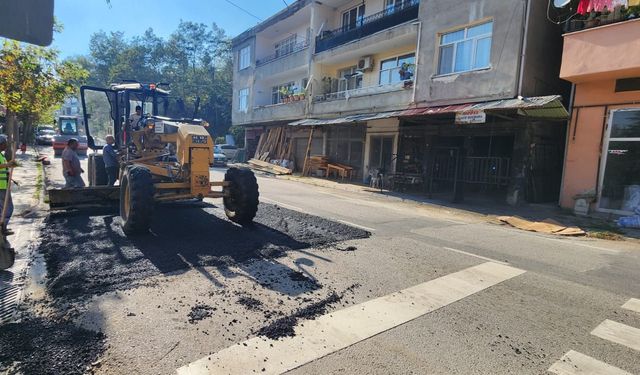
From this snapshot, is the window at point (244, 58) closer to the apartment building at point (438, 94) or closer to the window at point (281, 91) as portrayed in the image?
the window at point (281, 91)

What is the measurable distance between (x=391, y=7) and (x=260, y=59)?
47.5 ft

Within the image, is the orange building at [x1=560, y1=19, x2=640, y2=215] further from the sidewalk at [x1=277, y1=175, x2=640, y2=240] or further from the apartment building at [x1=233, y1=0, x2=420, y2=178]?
the apartment building at [x1=233, y1=0, x2=420, y2=178]

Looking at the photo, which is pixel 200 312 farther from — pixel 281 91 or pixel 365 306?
pixel 281 91

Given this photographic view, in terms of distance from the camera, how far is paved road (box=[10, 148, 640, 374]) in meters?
Result: 3.10

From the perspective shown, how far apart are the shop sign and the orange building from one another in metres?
2.57

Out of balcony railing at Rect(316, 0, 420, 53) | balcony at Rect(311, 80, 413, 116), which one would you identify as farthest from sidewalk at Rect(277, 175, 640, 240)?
balcony railing at Rect(316, 0, 420, 53)

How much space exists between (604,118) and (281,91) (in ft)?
63.2

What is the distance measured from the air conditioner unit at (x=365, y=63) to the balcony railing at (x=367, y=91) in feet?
4.35

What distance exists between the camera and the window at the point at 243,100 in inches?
1214

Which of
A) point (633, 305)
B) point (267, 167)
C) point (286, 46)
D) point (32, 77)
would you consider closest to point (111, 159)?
point (32, 77)

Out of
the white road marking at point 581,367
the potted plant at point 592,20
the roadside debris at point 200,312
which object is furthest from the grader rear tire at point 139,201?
the potted plant at point 592,20

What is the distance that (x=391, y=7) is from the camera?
18656 millimetres

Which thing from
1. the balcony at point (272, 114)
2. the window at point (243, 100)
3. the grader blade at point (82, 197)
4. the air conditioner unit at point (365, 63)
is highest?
the air conditioner unit at point (365, 63)

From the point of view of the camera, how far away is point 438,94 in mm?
14852
